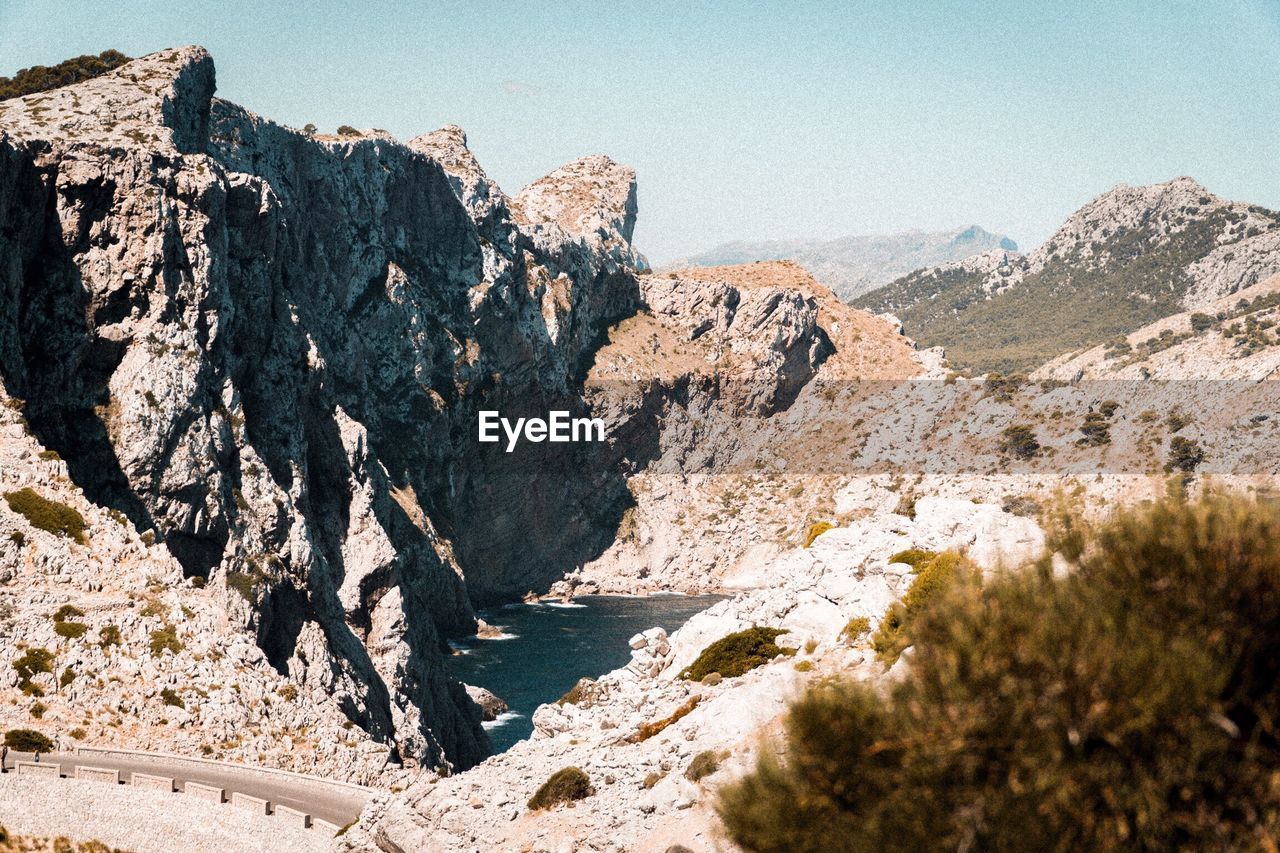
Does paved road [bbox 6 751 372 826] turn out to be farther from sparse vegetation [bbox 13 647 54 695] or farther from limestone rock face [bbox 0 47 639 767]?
limestone rock face [bbox 0 47 639 767]

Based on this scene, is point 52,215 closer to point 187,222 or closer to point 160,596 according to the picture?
point 187,222

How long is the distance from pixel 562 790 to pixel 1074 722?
21.3m

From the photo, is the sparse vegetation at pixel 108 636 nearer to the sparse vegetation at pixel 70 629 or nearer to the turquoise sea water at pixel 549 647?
the sparse vegetation at pixel 70 629

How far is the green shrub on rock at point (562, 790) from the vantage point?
35.1 metres

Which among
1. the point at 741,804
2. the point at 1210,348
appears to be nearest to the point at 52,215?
the point at 741,804

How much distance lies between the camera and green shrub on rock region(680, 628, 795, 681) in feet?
134

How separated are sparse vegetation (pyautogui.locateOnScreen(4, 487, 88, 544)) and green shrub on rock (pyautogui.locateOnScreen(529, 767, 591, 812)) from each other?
39.2 meters

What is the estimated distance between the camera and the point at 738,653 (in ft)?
136

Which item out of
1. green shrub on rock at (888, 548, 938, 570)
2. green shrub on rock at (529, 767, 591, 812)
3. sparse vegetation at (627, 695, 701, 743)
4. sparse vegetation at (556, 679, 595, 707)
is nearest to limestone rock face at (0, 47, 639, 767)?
sparse vegetation at (556, 679, 595, 707)

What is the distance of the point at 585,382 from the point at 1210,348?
99.9 metres

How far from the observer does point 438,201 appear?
167250 millimetres

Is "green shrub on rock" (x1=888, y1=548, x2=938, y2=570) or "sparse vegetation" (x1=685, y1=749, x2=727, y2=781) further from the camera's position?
"green shrub on rock" (x1=888, y1=548, x2=938, y2=570)

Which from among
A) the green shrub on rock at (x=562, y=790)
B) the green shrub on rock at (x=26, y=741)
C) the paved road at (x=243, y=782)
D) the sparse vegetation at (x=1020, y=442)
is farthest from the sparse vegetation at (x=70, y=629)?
the sparse vegetation at (x=1020, y=442)

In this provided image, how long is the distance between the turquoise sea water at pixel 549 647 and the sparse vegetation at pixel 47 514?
55.0 meters
